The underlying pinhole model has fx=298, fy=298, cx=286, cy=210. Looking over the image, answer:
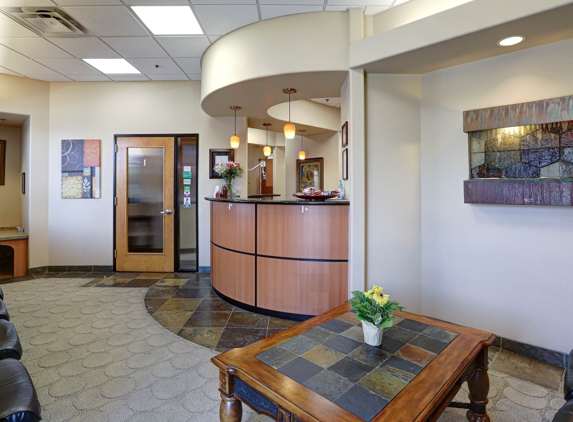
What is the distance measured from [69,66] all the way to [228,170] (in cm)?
278

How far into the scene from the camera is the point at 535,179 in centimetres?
237

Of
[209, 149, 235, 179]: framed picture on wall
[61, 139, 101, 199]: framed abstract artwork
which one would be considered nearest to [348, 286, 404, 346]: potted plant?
[209, 149, 235, 179]: framed picture on wall

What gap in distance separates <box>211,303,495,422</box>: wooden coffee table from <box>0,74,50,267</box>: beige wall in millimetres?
5321

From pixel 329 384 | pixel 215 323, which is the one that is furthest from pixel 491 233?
pixel 215 323

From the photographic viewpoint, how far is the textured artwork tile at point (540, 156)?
91.1 inches

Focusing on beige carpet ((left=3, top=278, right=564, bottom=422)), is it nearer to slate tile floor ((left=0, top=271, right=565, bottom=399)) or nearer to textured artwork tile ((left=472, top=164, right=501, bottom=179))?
slate tile floor ((left=0, top=271, right=565, bottom=399))

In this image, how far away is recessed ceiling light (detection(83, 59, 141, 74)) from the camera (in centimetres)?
430

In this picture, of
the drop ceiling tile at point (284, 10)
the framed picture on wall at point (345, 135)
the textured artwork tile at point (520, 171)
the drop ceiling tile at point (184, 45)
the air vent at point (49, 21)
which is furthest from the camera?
the drop ceiling tile at point (184, 45)

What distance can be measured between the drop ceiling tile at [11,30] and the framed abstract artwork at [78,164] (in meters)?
1.80

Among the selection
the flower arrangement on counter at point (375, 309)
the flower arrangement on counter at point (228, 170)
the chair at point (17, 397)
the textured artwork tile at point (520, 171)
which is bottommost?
the chair at point (17, 397)

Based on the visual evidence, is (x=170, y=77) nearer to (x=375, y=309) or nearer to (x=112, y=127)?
(x=112, y=127)

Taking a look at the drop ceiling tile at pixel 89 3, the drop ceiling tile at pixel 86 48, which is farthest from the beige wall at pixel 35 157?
the drop ceiling tile at pixel 89 3

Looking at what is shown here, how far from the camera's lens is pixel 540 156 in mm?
2373

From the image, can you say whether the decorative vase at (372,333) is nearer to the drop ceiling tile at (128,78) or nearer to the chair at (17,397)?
the chair at (17,397)
